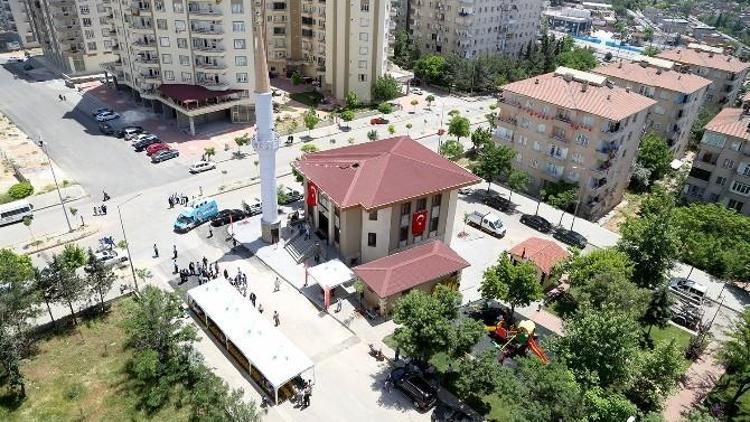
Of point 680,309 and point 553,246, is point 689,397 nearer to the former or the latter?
point 680,309

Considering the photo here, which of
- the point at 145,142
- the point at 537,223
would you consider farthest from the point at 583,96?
the point at 145,142

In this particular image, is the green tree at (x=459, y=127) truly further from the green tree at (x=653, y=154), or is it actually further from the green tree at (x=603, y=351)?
the green tree at (x=603, y=351)

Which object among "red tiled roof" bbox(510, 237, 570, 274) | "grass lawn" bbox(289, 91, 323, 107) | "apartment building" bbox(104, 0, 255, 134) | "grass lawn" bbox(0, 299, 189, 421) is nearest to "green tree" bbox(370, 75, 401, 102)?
"grass lawn" bbox(289, 91, 323, 107)

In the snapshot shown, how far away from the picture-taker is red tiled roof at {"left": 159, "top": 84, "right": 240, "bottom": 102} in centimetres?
7719

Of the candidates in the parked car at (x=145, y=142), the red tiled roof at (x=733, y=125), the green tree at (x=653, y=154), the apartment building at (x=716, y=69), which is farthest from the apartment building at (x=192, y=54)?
the apartment building at (x=716, y=69)

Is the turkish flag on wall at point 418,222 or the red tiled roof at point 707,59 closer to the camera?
the turkish flag on wall at point 418,222

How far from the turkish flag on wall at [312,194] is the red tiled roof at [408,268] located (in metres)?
10.8

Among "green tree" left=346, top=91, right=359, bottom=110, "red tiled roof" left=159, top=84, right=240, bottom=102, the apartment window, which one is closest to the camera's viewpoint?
the apartment window

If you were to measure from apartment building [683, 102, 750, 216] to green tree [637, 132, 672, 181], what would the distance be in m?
8.35

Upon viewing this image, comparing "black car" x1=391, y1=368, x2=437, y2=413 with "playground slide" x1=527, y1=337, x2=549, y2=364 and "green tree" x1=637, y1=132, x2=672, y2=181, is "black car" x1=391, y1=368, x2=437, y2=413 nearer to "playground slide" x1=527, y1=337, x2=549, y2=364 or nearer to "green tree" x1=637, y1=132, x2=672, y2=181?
"playground slide" x1=527, y1=337, x2=549, y2=364

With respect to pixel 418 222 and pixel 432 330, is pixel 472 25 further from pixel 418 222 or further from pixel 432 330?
pixel 432 330

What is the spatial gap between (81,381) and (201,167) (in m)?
35.6

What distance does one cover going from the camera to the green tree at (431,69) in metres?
109

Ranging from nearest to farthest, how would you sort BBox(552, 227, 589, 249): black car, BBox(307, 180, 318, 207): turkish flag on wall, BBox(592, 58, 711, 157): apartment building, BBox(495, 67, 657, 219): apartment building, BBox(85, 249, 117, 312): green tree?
BBox(85, 249, 117, 312): green tree < BBox(307, 180, 318, 207): turkish flag on wall < BBox(552, 227, 589, 249): black car < BBox(495, 67, 657, 219): apartment building < BBox(592, 58, 711, 157): apartment building
